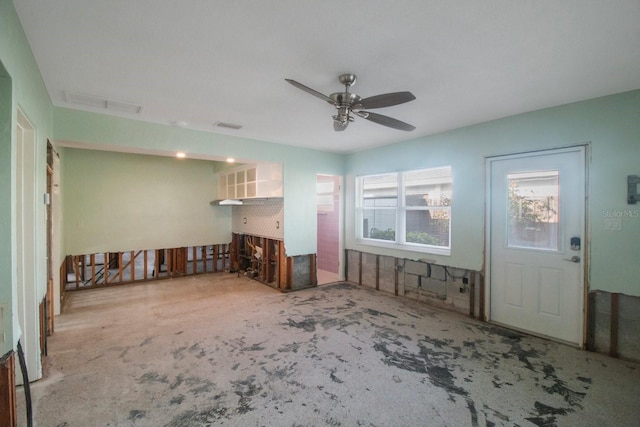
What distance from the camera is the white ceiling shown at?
1.65 metres

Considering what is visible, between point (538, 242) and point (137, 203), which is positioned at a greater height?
point (137, 203)

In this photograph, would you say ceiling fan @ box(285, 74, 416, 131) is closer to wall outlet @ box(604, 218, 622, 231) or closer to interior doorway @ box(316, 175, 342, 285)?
wall outlet @ box(604, 218, 622, 231)

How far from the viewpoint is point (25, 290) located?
235cm

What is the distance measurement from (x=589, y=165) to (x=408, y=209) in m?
2.29

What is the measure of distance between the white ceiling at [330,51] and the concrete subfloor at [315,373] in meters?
2.62

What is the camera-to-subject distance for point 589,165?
2.99m

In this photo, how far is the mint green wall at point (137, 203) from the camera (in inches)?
204

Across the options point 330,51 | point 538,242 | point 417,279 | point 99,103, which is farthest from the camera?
point 417,279

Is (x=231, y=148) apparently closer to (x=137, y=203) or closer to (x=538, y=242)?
(x=137, y=203)

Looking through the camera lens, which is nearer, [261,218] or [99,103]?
[99,103]

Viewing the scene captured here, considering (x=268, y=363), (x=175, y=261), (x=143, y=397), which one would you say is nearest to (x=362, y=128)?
(x=268, y=363)

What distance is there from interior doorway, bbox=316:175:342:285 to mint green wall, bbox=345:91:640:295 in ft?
7.02

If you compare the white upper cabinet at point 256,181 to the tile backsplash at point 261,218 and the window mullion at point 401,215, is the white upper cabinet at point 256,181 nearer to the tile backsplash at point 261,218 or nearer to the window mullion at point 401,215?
the tile backsplash at point 261,218

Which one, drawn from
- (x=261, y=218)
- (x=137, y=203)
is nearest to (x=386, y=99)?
(x=261, y=218)
